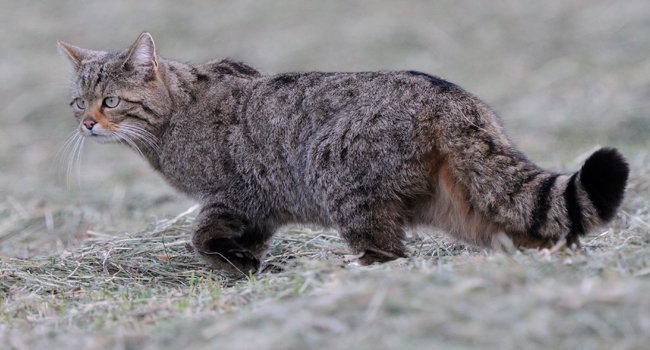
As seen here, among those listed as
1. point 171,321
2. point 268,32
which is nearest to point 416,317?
point 171,321

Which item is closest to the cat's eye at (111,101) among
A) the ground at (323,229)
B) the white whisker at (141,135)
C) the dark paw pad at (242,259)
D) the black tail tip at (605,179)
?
the white whisker at (141,135)

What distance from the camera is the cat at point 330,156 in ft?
15.8

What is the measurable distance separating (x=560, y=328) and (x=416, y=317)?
0.49 meters

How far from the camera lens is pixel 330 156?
5199 millimetres

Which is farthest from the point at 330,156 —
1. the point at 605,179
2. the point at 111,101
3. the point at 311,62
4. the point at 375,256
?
the point at 311,62

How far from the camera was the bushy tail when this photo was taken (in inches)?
178

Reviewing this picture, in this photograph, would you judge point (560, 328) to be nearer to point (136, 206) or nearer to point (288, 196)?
point (288, 196)

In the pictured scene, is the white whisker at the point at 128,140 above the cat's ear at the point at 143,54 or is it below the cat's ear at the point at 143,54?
below

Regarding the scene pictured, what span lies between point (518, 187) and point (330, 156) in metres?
0.99

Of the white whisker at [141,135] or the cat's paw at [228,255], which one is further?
the white whisker at [141,135]

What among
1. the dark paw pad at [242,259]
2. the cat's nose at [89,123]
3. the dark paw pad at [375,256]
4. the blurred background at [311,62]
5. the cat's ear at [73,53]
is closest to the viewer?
the dark paw pad at [375,256]

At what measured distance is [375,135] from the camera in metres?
5.07

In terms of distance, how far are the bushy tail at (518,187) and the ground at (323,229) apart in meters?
0.17

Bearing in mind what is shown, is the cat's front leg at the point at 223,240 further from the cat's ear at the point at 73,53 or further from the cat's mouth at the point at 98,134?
the cat's ear at the point at 73,53
